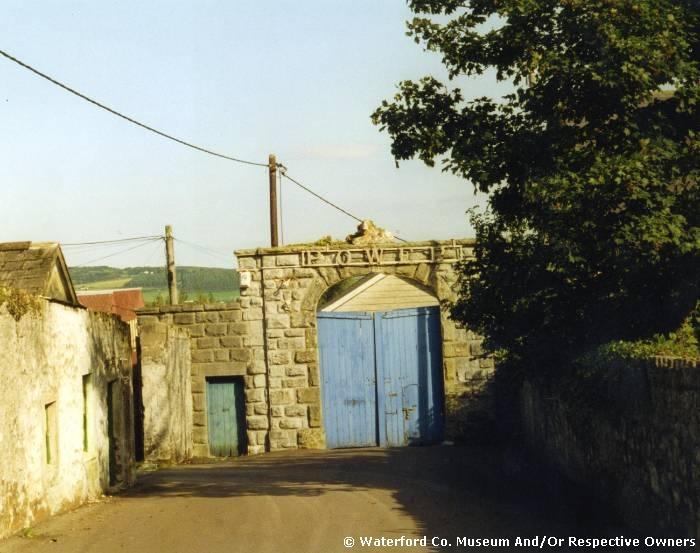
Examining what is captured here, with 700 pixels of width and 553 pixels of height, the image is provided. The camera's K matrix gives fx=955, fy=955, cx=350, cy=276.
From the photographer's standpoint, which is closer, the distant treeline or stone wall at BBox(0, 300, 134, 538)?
stone wall at BBox(0, 300, 134, 538)

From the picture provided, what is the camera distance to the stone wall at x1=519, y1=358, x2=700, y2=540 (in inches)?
316

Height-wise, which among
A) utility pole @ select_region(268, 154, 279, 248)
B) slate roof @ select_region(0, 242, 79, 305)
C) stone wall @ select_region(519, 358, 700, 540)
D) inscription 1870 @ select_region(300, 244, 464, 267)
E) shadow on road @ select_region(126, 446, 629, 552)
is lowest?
shadow on road @ select_region(126, 446, 629, 552)

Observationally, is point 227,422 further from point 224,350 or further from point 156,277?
point 156,277

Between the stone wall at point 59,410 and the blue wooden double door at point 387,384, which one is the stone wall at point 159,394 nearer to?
the stone wall at point 59,410

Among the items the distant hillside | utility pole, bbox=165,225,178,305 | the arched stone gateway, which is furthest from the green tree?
the distant hillside

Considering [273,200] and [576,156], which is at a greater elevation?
[273,200]

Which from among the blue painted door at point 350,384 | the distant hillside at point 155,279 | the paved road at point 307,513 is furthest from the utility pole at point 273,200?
the distant hillside at point 155,279

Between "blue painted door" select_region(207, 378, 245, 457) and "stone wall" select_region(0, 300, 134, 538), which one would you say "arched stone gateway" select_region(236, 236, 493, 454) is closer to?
"blue painted door" select_region(207, 378, 245, 457)

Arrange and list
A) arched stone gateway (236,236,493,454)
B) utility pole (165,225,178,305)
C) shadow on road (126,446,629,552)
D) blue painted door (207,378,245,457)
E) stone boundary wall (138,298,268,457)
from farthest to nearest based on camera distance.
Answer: utility pole (165,225,178,305) → blue painted door (207,378,245,457) → stone boundary wall (138,298,268,457) → arched stone gateway (236,236,493,454) → shadow on road (126,446,629,552)

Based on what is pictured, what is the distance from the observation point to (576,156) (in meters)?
11.3

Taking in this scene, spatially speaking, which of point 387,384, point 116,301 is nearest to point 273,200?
point 387,384

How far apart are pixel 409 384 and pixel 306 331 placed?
2.62 m

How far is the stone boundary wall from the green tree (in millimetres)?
9614

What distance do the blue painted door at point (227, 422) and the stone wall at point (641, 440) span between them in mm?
10115
